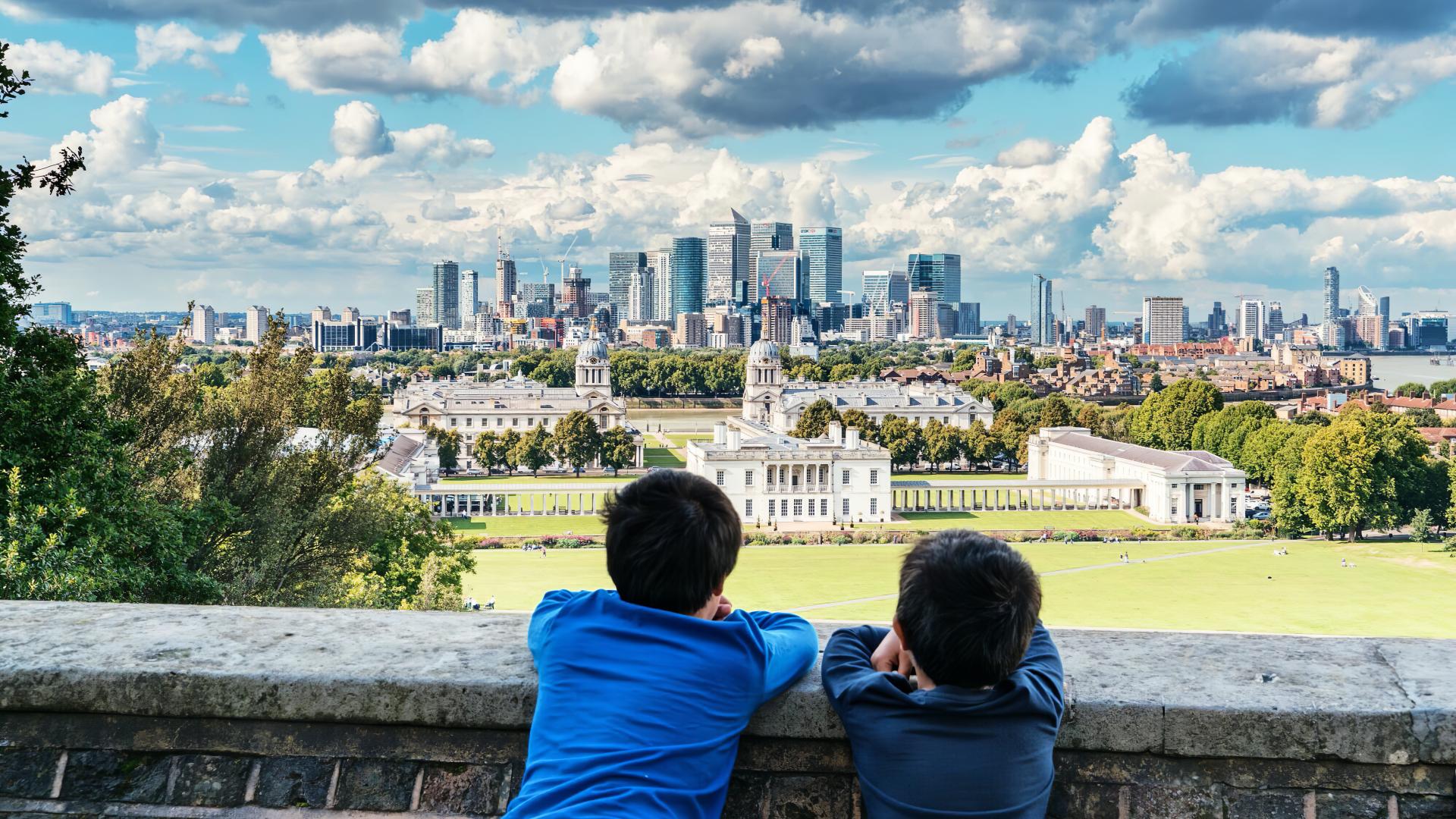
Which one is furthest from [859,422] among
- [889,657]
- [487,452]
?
[889,657]

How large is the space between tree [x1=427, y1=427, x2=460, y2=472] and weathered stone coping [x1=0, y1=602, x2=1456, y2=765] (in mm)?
73568

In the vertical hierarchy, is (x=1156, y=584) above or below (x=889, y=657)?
below

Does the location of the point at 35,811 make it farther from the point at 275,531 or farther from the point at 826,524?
the point at 826,524

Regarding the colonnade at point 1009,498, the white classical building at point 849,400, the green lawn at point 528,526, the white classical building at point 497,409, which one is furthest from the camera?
the white classical building at point 849,400

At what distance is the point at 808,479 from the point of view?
63531 mm

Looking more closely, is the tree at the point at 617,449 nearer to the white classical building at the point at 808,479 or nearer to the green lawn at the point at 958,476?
the white classical building at the point at 808,479

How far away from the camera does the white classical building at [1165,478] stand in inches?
2489

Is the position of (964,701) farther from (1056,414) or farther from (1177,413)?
(1056,414)

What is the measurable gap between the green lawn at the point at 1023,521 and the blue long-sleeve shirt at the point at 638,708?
51820 mm

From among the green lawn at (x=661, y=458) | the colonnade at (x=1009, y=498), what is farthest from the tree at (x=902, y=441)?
the green lawn at (x=661, y=458)

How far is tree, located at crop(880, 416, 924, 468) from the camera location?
75188mm

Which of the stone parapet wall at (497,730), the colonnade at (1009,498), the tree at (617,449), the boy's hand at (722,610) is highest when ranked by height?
the boy's hand at (722,610)

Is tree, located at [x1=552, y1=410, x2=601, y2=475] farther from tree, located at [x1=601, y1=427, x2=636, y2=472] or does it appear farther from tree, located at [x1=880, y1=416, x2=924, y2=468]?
tree, located at [x1=880, y1=416, x2=924, y2=468]

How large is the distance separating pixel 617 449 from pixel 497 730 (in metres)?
69.8
